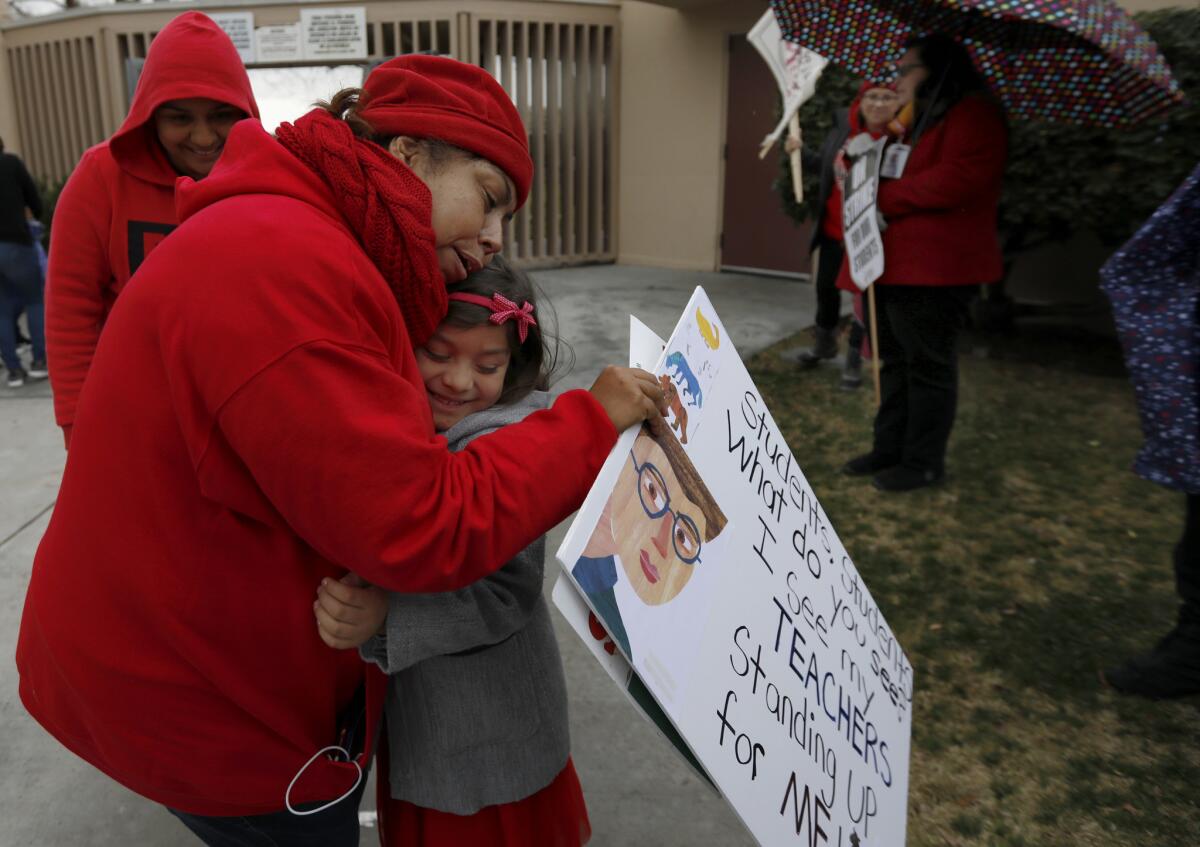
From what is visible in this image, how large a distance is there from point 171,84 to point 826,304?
14.5ft

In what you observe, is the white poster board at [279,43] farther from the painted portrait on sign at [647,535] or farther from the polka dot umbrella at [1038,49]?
the painted portrait on sign at [647,535]

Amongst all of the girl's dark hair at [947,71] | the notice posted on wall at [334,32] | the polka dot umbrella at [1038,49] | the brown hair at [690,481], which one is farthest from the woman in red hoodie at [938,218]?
the notice posted on wall at [334,32]

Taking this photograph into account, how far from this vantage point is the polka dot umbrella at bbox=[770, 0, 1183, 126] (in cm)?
346

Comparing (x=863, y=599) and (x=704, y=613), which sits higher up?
(x=704, y=613)

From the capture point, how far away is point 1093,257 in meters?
7.60

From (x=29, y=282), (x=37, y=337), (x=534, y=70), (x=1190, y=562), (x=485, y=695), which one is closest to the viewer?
(x=485, y=695)

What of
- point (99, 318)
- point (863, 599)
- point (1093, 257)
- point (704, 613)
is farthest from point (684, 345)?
point (1093, 257)

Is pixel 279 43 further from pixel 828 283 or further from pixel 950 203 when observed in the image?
pixel 950 203

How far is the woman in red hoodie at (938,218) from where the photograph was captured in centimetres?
384

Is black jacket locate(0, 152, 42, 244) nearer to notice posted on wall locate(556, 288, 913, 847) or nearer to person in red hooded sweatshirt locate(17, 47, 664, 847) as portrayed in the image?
person in red hooded sweatshirt locate(17, 47, 664, 847)

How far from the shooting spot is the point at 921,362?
4.08 m

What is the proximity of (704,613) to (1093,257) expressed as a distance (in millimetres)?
7568

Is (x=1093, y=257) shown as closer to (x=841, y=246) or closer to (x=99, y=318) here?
(x=841, y=246)

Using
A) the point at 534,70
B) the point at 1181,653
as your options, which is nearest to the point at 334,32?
the point at 534,70
